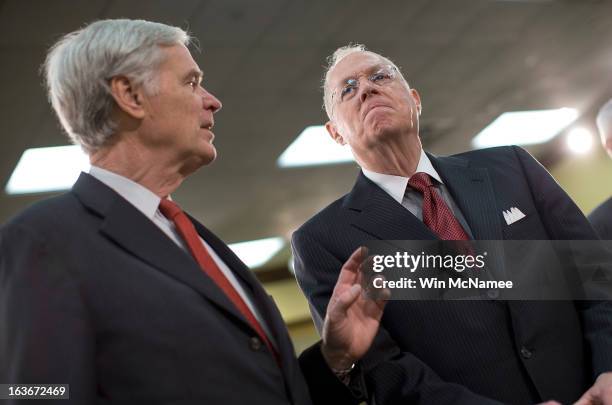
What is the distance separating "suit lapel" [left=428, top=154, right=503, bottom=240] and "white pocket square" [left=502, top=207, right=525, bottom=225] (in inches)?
0.9

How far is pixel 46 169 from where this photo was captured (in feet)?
21.7

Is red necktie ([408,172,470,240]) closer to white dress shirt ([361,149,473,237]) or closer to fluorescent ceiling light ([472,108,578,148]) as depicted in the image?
white dress shirt ([361,149,473,237])

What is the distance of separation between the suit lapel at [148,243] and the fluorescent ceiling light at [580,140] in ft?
29.6

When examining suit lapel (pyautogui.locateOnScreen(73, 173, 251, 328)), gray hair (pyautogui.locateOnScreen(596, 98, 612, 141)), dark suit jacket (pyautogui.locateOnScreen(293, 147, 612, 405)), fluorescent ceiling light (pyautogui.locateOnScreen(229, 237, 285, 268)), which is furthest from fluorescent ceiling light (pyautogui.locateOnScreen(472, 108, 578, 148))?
A: suit lapel (pyautogui.locateOnScreen(73, 173, 251, 328))

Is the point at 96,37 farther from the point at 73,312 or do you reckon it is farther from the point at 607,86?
the point at 607,86

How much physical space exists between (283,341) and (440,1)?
4.62m

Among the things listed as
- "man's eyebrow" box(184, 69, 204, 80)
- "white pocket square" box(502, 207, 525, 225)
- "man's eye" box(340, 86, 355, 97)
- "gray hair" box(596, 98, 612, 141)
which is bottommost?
"white pocket square" box(502, 207, 525, 225)

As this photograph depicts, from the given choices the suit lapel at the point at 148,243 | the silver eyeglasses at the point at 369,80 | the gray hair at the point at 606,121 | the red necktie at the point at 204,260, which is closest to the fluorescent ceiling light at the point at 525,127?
the gray hair at the point at 606,121

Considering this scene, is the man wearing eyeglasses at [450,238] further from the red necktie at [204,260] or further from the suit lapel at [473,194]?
the red necktie at [204,260]

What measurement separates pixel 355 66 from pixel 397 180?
460 mm

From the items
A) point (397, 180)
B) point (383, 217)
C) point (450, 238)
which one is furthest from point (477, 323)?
point (397, 180)

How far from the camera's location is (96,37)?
1577 mm

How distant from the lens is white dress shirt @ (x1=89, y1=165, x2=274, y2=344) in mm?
1489

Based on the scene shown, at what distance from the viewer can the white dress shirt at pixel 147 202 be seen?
1489 millimetres
